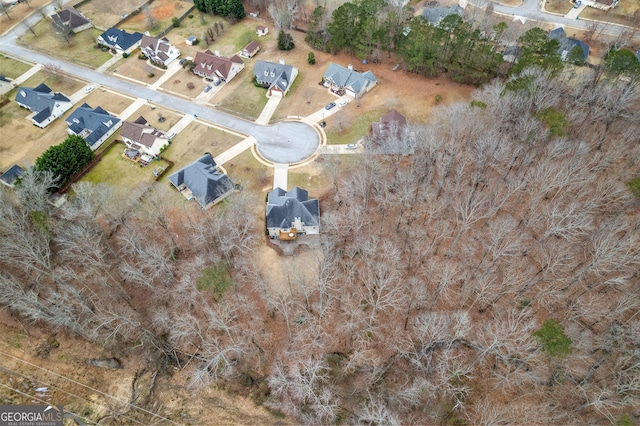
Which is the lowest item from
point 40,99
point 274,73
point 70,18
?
point 40,99

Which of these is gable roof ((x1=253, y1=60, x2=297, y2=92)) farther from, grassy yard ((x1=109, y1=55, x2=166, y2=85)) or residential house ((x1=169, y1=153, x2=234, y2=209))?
residential house ((x1=169, y1=153, x2=234, y2=209))

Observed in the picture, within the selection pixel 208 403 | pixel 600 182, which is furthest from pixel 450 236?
pixel 208 403

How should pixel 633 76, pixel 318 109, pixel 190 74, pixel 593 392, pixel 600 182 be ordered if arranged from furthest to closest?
pixel 190 74 < pixel 318 109 < pixel 633 76 < pixel 600 182 < pixel 593 392

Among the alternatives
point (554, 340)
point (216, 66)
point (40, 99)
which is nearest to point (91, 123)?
point (40, 99)

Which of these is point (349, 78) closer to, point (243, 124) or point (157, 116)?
point (243, 124)

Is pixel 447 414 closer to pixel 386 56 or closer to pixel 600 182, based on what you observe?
pixel 600 182

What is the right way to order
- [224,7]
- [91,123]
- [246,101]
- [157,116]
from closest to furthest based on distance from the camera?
[91,123] → [157,116] → [246,101] → [224,7]
